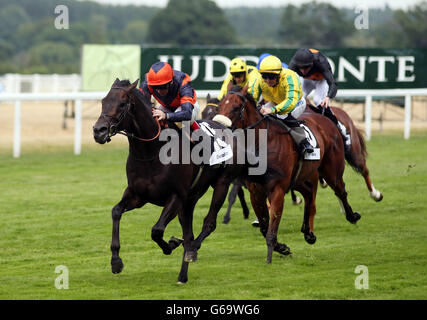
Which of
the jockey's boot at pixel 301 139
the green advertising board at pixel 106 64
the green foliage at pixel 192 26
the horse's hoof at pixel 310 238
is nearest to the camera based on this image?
the jockey's boot at pixel 301 139

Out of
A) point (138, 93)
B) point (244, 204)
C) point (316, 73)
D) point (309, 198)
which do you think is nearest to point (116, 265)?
point (138, 93)

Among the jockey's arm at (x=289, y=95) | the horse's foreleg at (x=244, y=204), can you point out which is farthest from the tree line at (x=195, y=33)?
the jockey's arm at (x=289, y=95)

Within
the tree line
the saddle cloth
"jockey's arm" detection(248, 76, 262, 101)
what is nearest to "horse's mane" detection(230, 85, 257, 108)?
"jockey's arm" detection(248, 76, 262, 101)

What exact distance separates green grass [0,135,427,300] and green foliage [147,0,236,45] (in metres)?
37.6

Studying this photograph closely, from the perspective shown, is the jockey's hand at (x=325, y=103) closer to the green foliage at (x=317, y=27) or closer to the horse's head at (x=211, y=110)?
the horse's head at (x=211, y=110)

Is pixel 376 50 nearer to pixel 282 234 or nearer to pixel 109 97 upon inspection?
pixel 282 234

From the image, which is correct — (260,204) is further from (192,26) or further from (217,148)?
(192,26)

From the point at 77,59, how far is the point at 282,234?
48275mm

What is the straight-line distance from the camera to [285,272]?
611cm

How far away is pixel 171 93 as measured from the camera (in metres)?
6.01

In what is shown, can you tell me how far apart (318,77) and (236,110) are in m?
1.95

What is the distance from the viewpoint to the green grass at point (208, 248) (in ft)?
18.2

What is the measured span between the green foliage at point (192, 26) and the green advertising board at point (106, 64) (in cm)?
3300
